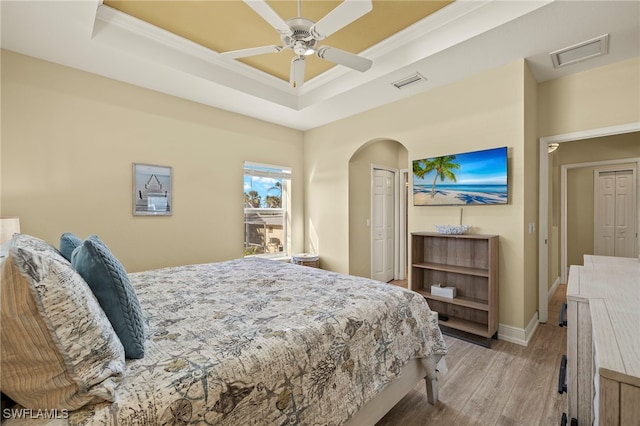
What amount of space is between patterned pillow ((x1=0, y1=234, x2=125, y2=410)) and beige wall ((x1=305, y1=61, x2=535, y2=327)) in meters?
3.22

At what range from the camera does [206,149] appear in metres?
3.81

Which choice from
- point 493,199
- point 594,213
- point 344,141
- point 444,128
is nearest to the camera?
point 493,199

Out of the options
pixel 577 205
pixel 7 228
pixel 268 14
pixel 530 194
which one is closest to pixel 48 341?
pixel 268 14

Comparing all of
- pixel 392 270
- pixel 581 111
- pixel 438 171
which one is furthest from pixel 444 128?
pixel 392 270

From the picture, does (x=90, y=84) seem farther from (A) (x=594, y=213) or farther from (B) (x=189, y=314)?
(A) (x=594, y=213)

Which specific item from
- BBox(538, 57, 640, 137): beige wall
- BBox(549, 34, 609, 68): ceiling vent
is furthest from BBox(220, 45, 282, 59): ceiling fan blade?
BBox(538, 57, 640, 137): beige wall

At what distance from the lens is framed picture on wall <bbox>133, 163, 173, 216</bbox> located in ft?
10.6

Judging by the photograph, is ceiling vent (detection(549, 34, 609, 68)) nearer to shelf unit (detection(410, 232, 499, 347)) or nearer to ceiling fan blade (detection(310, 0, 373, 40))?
shelf unit (detection(410, 232, 499, 347))

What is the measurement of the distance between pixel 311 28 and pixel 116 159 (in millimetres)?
2543

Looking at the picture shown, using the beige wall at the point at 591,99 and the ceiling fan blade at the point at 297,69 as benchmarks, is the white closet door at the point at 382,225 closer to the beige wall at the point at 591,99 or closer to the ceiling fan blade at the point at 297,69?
the beige wall at the point at 591,99

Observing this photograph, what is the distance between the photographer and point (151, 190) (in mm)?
3336

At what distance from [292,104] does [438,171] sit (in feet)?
6.96

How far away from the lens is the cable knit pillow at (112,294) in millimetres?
1038

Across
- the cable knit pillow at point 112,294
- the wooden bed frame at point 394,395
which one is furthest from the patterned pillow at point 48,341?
the wooden bed frame at point 394,395
